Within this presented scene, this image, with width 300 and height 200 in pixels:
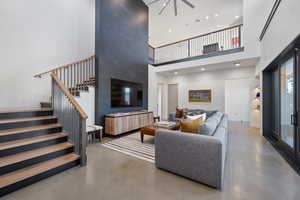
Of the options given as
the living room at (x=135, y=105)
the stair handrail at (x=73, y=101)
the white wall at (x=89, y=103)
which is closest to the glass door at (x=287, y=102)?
the living room at (x=135, y=105)

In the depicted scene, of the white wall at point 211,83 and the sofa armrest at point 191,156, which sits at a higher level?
the white wall at point 211,83

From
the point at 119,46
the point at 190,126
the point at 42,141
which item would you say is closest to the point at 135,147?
the point at 190,126

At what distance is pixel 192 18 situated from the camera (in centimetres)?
684

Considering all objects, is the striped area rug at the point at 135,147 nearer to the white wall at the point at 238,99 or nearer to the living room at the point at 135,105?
the living room at the point at 135,105

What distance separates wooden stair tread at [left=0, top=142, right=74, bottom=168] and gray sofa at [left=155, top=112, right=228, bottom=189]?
1.83m

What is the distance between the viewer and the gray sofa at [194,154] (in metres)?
1.78

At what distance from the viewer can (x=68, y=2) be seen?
4801 millimetres

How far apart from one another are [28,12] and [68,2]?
1.41 metres

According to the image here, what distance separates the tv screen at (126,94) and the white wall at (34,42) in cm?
194

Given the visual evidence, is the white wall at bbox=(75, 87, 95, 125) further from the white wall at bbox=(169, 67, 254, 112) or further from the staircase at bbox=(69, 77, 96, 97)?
the white wall at bbox=(169, 67, 254, 112)

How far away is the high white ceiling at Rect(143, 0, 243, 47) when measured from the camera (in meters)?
5.95

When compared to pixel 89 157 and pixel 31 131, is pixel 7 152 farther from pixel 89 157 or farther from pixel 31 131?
pixel 89 157

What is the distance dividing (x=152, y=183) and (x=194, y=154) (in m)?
0.75

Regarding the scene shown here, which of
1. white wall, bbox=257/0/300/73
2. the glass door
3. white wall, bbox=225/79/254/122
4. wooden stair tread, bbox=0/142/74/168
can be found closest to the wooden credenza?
wooden stair tread, bbox=0/142/74/168
